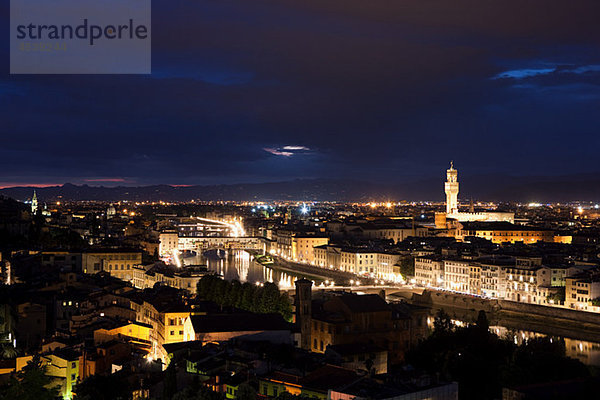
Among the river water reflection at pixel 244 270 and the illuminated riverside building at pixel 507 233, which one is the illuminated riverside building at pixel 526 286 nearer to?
the river water reflection at pixel 244 270

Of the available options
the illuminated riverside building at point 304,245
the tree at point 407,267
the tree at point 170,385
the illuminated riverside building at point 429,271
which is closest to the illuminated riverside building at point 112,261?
the tree at point 407,267

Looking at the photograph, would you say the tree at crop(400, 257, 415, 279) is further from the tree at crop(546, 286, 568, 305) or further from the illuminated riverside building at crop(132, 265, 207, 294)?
the illuminated riverside building at crop(132, 265, 207, 294)

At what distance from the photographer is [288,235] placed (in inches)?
1746

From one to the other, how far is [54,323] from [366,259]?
19.0 meters

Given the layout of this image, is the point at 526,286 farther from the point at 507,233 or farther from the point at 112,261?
the point at 507,233

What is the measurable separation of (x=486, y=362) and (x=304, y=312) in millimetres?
3508

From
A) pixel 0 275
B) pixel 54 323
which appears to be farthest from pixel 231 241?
pixel 54 323

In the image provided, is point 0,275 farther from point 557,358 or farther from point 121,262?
point 557,358

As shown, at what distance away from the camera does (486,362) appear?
40.8 feet

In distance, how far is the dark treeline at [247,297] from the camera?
16969 millimetres

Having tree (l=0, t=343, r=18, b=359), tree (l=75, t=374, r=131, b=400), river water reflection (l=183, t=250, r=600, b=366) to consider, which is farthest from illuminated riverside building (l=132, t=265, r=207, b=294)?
tree (l=75, t=374, r=131, b=400)

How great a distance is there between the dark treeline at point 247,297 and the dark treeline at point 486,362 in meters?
3.98

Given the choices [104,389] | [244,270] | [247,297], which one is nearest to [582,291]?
[247,297]

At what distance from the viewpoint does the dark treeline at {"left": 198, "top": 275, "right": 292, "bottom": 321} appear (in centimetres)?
1697
